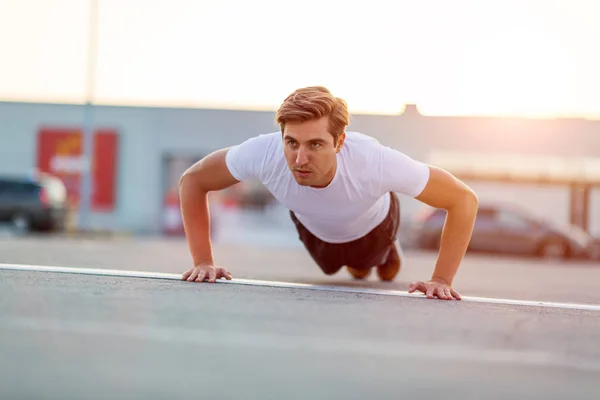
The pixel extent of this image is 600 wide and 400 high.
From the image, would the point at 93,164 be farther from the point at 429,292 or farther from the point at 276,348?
the point at 276,348

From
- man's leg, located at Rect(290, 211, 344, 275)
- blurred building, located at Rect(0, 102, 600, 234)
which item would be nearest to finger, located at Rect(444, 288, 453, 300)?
man's leg, located at Rect(290, 211, 344, 275)

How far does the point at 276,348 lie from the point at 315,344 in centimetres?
16

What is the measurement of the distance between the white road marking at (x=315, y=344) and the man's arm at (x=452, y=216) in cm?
169

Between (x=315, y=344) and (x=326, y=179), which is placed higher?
(x=326, y=179)

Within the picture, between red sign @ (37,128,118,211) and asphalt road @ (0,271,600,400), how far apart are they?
26.1 m

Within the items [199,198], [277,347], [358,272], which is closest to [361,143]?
[199,198]

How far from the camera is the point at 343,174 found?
434 cm

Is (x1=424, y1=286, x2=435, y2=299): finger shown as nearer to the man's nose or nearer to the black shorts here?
the black shorts

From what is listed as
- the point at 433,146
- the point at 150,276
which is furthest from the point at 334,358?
the point at 433,146

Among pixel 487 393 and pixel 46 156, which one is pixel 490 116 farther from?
pixel 487 393

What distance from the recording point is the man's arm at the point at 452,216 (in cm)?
450

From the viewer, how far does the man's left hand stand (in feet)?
14.5

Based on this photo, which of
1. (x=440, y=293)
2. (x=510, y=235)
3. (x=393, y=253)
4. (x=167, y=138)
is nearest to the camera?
(x=440, y=293)

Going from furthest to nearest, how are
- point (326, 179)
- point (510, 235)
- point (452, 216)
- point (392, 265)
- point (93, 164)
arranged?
point (93, 164)
point (510, 235)
point (392, 265)
point (452, 216)
point (326, 179)
